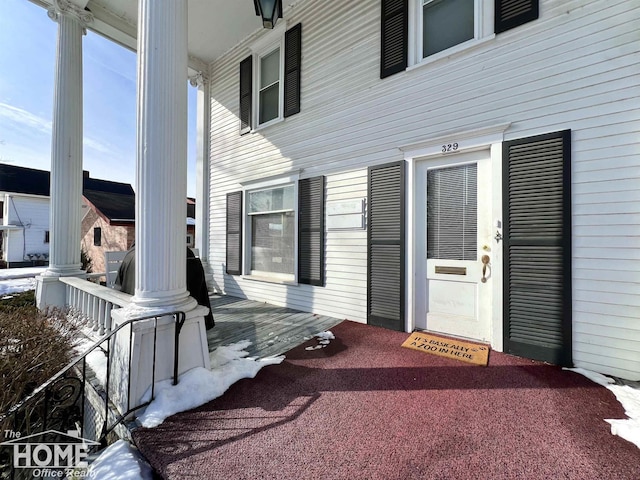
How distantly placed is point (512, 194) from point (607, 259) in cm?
91

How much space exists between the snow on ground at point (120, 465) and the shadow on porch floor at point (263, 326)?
49.2 inches

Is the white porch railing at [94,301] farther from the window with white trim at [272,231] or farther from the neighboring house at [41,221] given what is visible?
the neighboring house at [41,221]

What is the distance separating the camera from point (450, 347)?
9.37 feet

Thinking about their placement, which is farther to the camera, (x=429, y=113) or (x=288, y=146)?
(x=288, y=146)

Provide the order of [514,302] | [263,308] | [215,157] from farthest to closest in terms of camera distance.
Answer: [215,157], [263,308], [514,302]

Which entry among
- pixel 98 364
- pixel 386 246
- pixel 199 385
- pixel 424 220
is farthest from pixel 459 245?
pixel 98 364

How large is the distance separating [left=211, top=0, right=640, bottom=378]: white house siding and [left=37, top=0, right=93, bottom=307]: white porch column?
135 inches

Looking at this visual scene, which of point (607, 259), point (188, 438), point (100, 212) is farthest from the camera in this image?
point (100, 212)

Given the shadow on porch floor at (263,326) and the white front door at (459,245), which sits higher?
the white front door at (459,245)

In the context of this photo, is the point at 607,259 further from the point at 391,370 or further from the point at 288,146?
the point at 288,146

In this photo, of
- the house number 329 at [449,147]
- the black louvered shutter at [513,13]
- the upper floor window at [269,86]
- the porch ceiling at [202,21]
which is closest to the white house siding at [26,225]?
the porch ceiling at [202,21]

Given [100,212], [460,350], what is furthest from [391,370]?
[100,212]

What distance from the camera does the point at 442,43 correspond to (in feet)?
10.5

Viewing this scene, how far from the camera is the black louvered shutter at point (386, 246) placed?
11.1ft
